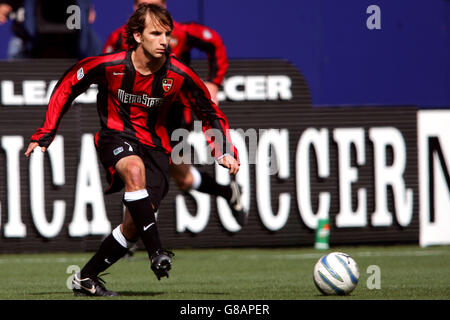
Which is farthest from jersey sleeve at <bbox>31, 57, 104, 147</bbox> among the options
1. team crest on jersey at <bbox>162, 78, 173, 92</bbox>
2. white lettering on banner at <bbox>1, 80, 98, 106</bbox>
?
white lettering on banner at <bbox>1, 80, 98, 106</bbox>

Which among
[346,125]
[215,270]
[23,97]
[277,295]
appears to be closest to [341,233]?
[346,125]

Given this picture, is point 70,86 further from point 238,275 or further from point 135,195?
point 238,275

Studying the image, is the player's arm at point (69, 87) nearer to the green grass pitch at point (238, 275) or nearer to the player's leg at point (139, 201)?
the player's leg at point (139, 201)

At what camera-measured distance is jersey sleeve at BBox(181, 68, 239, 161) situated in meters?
6.48

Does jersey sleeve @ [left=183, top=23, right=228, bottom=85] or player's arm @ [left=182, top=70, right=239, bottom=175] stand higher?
jersey sleeve @ [left=183, top=23, right=228, bottom=85]

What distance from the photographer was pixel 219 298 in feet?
20.3

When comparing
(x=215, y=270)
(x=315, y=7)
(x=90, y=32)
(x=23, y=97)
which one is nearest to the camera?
(x=215, y=270)

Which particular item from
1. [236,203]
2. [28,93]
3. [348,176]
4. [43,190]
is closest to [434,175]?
[348,176]

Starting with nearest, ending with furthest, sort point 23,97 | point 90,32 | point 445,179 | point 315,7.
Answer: point 23,97 < point 445,179 < point 90,32 < point 315,7

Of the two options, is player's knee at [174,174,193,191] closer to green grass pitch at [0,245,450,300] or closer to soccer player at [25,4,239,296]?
green grass pitch at [0,245,450,300]

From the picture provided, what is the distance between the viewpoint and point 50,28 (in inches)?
442

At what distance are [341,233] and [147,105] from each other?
4.55m

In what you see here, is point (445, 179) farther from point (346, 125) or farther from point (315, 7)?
point (315, 7)

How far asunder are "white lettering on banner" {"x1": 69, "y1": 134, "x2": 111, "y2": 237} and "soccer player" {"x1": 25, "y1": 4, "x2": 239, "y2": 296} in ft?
11.9
